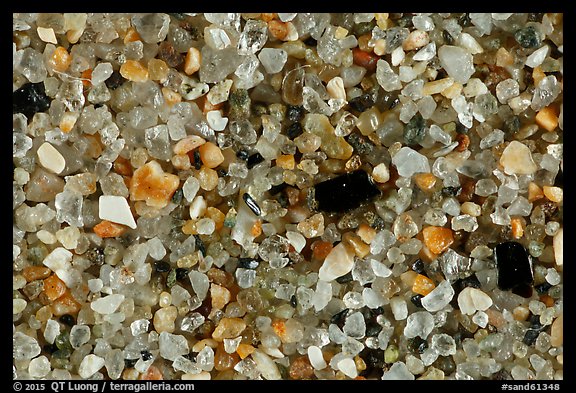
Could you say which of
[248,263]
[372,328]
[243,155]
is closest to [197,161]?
[243,155]

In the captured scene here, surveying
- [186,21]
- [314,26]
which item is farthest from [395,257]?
[186,21]

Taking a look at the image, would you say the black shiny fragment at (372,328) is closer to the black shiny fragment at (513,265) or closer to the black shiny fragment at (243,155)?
the black shiny fragment at (513,265)

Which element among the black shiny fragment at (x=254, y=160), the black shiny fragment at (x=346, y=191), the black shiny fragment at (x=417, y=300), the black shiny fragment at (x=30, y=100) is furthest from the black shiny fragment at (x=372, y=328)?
the black shiny fragment at (x=30, y=100)

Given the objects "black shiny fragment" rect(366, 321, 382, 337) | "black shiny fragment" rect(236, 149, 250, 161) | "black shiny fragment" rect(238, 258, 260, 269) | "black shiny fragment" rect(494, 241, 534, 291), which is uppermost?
"black shiny fragment" rect(236, 149, 250, 161)

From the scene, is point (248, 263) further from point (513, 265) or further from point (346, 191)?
point (513, 265)

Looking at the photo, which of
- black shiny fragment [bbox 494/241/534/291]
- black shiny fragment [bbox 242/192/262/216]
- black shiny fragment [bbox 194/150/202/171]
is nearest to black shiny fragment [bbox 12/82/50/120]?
black shiny fragment [bbox 194/150/202/171]

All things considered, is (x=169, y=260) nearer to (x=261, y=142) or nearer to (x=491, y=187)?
(x=261, y=142)

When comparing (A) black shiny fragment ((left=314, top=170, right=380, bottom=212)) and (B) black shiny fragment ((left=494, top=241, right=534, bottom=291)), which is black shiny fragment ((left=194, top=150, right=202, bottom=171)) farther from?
(B) black shiny fragment ((left=494, top=241, right=534, bottom=291))
